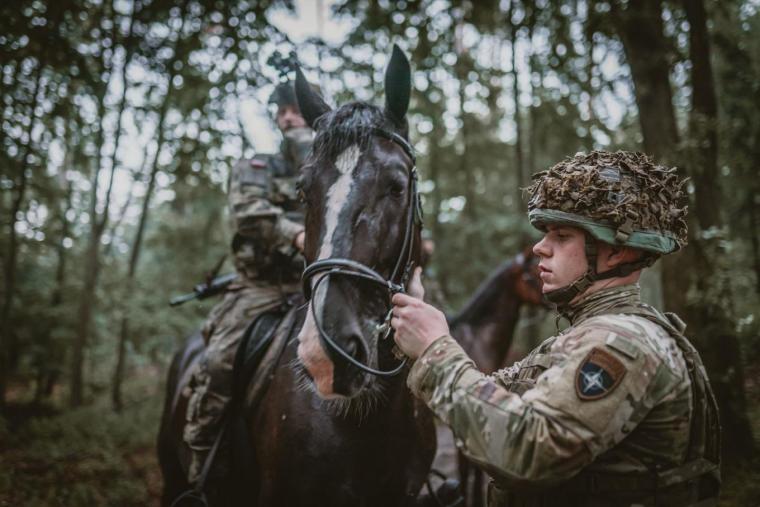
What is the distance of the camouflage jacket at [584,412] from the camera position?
4.15 ft

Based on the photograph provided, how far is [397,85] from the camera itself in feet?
8.56

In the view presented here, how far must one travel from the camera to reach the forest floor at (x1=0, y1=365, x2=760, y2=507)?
160 inches

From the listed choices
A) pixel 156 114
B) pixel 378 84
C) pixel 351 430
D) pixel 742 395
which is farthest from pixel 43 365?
Result: pixel 742 395

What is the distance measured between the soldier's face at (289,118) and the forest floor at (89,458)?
4274 mm

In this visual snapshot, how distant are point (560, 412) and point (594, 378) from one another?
0.43 ft

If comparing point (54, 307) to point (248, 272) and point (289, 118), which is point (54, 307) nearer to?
point (248, 272)

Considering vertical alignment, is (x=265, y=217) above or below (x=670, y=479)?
above

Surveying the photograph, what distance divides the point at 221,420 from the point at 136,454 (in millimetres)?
6828

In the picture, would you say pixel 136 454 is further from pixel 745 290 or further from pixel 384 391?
pixel 745 290

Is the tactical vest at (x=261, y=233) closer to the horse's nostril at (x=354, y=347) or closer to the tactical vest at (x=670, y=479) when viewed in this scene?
the horse's nostril at (x=354, y=347)

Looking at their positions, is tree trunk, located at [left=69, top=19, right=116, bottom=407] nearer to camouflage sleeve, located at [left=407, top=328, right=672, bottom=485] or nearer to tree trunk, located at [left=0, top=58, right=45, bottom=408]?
tree trunk, located at [left=0, top=58, right=45, bottom=408]

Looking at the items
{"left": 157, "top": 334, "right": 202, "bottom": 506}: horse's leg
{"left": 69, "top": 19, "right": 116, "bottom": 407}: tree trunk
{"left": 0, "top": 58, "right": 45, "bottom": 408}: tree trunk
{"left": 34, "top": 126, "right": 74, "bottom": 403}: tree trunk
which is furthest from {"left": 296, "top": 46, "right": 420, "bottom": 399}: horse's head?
{"left": 34, "top": 126, "right": 74, "bottom": 403}: tree trunk

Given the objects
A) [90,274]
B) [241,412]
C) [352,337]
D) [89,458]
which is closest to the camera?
[352,337]

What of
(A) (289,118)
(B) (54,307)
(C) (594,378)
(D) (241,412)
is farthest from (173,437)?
(B) (54,307)
